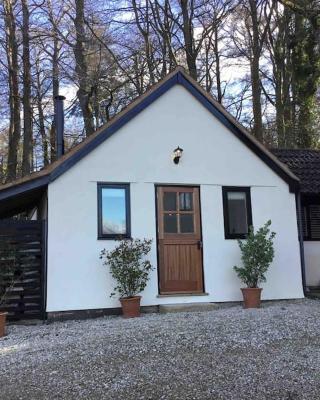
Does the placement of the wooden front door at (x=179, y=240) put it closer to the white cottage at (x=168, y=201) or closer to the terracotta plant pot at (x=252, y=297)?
the white cottage at (x=168, y=201)

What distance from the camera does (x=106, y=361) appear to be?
6227mm

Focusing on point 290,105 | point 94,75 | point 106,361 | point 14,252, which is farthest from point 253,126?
point 106,361

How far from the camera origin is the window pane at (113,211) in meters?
10.5

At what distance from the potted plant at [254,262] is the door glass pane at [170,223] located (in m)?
1.46

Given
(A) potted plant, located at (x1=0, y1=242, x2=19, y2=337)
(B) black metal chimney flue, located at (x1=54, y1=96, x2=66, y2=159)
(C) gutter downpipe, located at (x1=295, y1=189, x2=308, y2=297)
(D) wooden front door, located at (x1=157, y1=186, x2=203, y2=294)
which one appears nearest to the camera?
(A) potted plant, located at (x1=0, y1=242, x2=19, y2=337)

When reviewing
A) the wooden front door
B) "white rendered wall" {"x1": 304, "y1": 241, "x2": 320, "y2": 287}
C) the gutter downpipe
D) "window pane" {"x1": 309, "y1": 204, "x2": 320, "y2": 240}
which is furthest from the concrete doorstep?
"window pane" {"x1": 309, "y1": 204, "x2": 320, "y2": 240}

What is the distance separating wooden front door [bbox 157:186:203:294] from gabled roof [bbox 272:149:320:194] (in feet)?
10.8

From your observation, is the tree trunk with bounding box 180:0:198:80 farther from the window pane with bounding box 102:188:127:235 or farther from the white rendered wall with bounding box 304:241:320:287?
the window pane with bounding box 102:188:127:235

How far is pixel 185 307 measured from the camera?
34.1 feet

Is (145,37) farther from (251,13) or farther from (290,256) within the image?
(290,256)

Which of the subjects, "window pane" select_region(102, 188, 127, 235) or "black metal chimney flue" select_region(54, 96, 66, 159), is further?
"black metal chimney flue" select_region(54, 96, 66, 159)

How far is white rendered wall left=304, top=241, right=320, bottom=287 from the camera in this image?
1314 cm

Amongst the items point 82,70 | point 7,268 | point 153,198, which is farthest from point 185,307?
point 82,70

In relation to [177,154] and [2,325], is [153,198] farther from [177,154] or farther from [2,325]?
[2,325]
